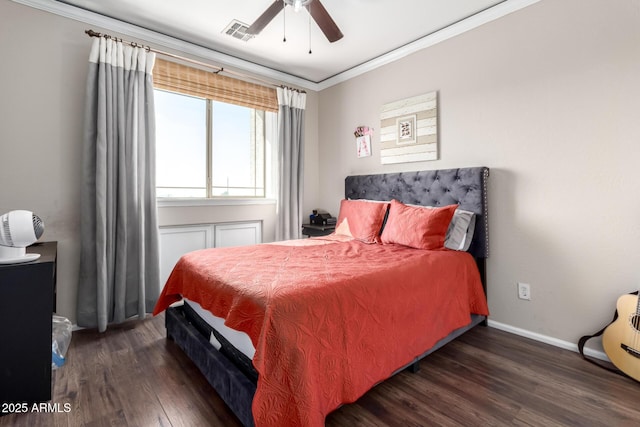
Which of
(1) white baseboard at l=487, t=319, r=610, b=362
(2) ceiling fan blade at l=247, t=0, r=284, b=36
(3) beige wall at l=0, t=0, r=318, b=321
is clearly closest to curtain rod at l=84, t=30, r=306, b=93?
(3) beige wall at l=0, t=0, r=318, b=321

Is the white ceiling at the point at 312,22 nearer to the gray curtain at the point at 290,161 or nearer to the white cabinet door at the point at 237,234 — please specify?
the gray curtain at the point at 290,161

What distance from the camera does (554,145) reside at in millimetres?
2205

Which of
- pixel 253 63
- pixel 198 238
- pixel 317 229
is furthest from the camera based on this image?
pixel 317 229

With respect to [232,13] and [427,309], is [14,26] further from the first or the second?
[427,309]

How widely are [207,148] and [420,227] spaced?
2338mm

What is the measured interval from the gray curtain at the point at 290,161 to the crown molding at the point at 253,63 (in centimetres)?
31

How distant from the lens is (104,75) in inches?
96.9

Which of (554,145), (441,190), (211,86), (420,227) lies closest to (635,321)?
(554,145)

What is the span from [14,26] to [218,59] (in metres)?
1.54

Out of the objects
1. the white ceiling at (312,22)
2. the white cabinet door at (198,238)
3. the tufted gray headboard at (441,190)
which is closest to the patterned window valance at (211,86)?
the white ceiling at (312,22)

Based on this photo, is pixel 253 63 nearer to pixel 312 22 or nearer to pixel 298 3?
pixel 312 22

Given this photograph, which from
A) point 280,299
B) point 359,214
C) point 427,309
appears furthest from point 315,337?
point 359,214

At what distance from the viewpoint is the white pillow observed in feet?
7.96

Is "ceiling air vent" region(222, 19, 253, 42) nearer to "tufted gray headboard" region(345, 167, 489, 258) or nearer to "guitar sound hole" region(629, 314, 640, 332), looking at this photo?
"tufted gray headboard" region(345, 167, 489, 258)
